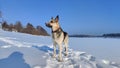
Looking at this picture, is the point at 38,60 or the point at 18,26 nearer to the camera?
the point at 38,60

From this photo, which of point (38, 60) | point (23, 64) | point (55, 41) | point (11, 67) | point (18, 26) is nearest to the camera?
point (11, 67)

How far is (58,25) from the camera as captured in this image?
36.0 ft

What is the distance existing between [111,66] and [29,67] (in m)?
3.73

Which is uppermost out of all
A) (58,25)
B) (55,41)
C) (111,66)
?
(58,25)

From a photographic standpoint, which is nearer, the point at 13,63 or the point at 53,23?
the point at 13,63

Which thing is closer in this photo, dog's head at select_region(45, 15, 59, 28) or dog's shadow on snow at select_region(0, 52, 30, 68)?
dog's shadow on snow at select_region(0, 52, 30, 68)

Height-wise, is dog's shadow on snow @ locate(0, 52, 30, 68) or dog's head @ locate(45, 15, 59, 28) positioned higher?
dog's head @ locate(45, 15, 59, 28)

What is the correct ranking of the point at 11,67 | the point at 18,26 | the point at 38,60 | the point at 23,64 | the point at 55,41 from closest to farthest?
1. the point at 11,67
2. the point at 23,64
3. the point at 38,60
4. the point at 55,41
5. the point at 18,26

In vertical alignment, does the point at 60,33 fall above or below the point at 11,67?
above

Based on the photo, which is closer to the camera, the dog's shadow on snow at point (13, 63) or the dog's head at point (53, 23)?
the dog's shadow on snow at point (13, 63)

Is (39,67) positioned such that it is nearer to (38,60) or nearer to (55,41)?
(38,60)

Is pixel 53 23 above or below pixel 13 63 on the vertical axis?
above

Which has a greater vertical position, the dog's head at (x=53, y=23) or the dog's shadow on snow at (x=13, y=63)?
A: the dog's head at (x=53, y=23)

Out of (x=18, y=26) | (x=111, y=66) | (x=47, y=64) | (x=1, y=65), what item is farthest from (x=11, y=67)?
(x=18, y=26)
